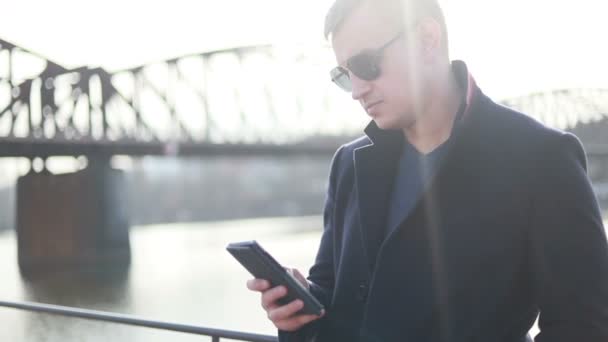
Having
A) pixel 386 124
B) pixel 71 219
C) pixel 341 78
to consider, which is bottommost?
pixel 71 219

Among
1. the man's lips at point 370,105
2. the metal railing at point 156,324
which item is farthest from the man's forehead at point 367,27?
the metal railing at point 156,324

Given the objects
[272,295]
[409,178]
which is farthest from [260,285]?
[409,178]

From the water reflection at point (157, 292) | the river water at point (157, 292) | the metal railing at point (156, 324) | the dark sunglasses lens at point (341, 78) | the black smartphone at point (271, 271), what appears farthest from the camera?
the water reflection at point (157, 292)

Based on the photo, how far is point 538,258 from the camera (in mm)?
1559

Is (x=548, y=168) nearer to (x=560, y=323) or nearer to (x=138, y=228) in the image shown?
(x=560, y=323)

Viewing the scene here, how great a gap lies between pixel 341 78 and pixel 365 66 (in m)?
0.26

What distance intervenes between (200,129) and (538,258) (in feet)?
163

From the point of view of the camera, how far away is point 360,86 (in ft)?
5.88

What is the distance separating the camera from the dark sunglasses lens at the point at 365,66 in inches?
68.7

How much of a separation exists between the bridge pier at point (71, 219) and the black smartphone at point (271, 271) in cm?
3136

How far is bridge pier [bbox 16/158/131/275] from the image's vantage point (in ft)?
106

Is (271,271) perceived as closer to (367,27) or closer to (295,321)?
(295,321)

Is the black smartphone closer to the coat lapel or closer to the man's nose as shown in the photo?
the coat lapel

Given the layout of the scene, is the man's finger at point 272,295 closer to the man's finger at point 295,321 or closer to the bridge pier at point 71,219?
the man's finger at point 295,321
